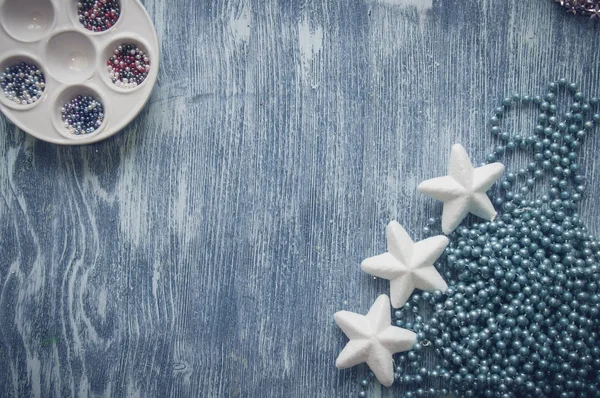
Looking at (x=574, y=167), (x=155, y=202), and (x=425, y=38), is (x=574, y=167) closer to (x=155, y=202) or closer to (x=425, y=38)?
(x=425, y=38)

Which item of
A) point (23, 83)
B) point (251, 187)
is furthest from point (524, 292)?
point (23, 83)

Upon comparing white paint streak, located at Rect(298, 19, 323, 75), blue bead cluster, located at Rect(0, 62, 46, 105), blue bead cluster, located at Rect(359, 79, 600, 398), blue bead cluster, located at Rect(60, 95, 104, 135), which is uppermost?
white paint streak, located at Rect(298, 19, 323, 75)

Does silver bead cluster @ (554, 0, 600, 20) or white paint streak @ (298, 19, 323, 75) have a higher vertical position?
silver bead cluster @ (554, 0, 600, 20)

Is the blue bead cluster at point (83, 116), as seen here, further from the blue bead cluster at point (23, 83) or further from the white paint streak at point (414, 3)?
the white paint streak at point (414, 3)

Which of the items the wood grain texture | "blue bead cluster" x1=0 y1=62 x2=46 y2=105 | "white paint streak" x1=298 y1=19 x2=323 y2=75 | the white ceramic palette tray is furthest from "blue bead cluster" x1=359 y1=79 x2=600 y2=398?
"blue bead cluster" x1=0 y1=62 x2=46 y2=105

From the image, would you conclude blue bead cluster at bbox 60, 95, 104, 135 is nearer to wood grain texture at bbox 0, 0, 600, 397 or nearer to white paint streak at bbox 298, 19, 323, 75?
wood grain texture at bbox 0, 0, 600, 397

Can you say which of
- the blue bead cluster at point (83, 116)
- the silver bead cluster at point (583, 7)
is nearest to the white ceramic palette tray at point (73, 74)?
the blue bead cluster at point (83, 116)

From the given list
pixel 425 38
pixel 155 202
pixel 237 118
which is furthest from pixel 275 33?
pixel 155 202
